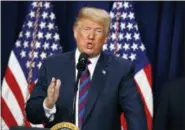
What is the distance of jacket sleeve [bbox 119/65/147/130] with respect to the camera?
1.90 meters

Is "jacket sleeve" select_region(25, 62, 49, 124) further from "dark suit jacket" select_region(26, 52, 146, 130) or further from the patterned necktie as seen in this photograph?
the patterned necktie

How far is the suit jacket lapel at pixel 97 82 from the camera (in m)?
1.92

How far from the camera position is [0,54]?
370 centimetres

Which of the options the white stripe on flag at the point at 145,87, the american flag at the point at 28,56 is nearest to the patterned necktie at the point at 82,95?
the white stripe on flag at the point at 145,87

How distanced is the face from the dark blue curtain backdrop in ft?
4.96

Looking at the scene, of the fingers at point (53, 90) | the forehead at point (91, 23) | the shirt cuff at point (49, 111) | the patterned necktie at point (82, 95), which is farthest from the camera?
the forehead at point (91, 23)

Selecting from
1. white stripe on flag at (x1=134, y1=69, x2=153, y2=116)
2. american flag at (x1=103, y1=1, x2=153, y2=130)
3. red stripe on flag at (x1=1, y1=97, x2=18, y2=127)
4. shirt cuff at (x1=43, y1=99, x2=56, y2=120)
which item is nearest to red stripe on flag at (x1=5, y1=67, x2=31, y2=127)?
red stripe on flag at (x1=1, y1=97, x2=18, y2=127)

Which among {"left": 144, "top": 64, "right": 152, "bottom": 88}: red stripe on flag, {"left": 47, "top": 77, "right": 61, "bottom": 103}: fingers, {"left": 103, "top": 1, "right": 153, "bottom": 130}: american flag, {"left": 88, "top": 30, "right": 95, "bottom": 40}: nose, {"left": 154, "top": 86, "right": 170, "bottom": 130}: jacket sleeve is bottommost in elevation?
{"left": 154, "top": 86, "right": 170, "bottom": 130}: jacket sleeve

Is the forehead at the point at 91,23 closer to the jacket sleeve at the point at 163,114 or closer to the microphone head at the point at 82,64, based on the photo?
the microphone head at the point at 82,64

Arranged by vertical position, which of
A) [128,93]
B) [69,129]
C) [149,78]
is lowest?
[149,78]

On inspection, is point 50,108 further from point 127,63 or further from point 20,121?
point 20,121

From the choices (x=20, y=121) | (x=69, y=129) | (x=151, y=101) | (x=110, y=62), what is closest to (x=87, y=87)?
(x=110, y=62)

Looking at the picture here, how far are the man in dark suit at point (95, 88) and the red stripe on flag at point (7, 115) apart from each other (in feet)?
4.99

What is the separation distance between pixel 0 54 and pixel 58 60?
1695 mm
